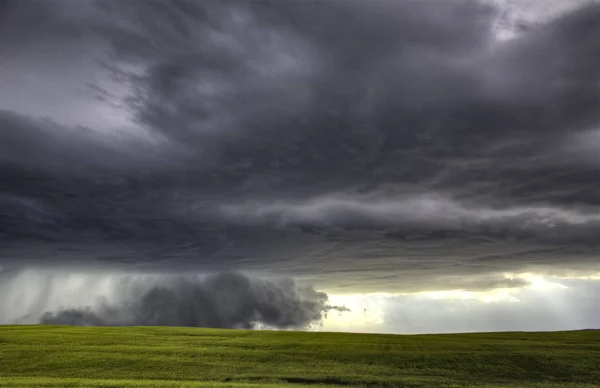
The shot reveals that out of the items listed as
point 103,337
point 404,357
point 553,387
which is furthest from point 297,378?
point 103,337

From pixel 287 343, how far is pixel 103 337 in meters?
28.9

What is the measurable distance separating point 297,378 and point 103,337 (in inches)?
1591

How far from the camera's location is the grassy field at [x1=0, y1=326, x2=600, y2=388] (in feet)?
143

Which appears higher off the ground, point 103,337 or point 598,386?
point 103,337

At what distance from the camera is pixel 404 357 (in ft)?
191

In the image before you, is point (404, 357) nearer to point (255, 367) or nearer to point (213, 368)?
point (255, 367)

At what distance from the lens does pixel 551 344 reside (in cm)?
7369

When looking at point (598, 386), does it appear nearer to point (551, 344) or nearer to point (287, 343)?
point (551, 344)

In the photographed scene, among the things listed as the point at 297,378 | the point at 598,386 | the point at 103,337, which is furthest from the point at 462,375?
the point at 103,337

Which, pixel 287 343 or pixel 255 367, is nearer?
pixel 255 367

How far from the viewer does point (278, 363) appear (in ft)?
174

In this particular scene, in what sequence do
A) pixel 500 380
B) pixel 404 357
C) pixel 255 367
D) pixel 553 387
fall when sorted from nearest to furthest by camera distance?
pixel 553 387 → pixel 500 380 → pixel 255 367 → pixel 404 357

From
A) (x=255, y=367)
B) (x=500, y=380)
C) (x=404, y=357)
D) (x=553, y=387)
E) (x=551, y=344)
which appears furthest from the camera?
(x=551, y=344)

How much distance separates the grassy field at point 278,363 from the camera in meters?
43.4
